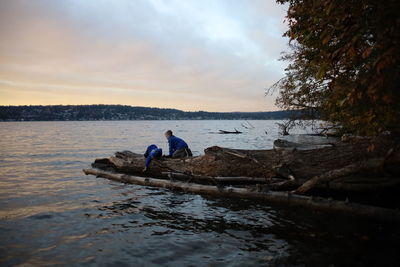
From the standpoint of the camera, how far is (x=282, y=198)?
8383 millimetres

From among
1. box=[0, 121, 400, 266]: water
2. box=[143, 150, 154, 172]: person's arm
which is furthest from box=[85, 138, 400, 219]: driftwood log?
box=[0, 121, 400, 266]: water

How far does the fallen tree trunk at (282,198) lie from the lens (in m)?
7.00

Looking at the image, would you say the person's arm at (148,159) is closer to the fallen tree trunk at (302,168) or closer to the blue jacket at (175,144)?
the fallen tree trunk at (302,168)

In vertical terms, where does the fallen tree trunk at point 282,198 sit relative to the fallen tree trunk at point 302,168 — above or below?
below

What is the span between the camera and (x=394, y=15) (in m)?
4.77

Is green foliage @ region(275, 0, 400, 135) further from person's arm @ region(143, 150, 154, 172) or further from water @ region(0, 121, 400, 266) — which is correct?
person's arm @ region(143, 150, 154, 172)

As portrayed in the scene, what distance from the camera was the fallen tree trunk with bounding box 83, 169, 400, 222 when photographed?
7.00 meters

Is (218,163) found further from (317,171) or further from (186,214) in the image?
(317,171)

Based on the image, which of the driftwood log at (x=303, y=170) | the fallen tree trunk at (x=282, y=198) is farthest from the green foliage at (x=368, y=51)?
the fallen tree trunk at (x=282, y=198)

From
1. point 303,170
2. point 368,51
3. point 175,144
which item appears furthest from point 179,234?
point 175,144

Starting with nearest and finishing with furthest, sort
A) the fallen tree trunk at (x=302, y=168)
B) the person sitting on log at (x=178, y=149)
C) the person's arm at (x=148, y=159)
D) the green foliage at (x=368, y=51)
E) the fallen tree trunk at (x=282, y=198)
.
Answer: the green foliage at (x=368, y=51)
the fallen tree trunk at (x=282, y=198)
the fallen tree trunk at (x=302, y=168)
the person's arm at (x=148, y=159)
the person sitting on log at (x=178, y=149)

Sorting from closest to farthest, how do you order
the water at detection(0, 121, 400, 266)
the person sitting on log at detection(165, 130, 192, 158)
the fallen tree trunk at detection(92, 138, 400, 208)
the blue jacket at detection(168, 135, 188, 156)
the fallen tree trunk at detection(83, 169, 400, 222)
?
the water at detection(0, 121, 400, 266) < the fallen tree trunk at detection(83, 169, 400, 222) < the fallen tree trunk at detection(92, 138, 400, 208) < the person sitting on log at detection(165, 130, 192, 158) < the blue jacket at detection(168, 135, 188, 156)

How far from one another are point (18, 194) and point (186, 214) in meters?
7.76

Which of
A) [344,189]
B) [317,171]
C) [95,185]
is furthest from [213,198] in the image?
[95,185]
